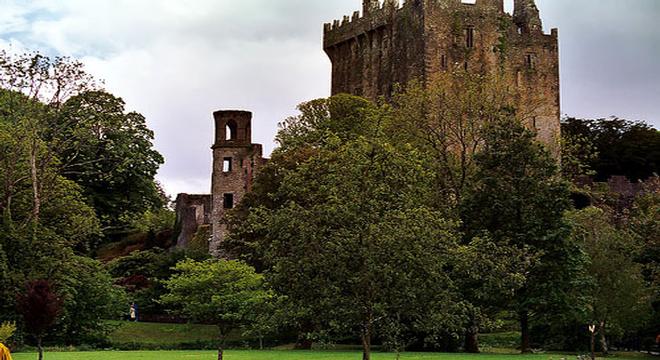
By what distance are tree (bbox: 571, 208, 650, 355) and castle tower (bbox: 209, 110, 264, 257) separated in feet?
81.3

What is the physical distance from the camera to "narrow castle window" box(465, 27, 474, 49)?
2680 inches

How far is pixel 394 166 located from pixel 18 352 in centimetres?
1917

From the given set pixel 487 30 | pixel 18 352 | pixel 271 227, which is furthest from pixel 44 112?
pixel 487 30

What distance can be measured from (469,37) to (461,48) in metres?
1.03

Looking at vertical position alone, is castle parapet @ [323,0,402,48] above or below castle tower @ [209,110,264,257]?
above

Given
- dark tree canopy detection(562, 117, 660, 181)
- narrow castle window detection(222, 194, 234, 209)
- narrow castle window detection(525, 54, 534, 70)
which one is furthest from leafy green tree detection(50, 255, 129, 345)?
dark tree canopy detection(562, 117, 660, 181)

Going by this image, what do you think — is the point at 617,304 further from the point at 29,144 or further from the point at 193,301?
the point at 29,144

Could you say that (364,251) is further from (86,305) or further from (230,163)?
(230,163)

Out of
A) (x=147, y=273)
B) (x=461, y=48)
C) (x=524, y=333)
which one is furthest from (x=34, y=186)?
(x=461, y=48)

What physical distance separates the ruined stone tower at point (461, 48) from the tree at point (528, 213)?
25343mm

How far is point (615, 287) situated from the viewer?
39.9 m

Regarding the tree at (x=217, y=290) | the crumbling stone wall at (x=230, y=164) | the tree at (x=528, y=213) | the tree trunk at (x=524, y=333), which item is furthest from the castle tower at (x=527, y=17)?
the tree at (x=217, y=290)

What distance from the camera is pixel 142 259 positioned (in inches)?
2397

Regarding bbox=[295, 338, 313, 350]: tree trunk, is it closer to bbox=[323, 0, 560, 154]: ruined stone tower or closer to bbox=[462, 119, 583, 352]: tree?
bbox=[462, 119, 583, 352]: tree
